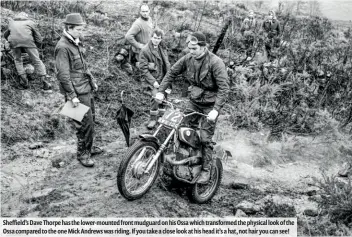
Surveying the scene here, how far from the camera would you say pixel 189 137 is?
14.9ft

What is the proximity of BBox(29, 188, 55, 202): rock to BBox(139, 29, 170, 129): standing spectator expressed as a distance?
2351 millimetres

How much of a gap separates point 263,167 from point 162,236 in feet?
10.7

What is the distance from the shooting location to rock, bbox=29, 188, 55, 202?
439 cm

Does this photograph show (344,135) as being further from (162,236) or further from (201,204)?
(162,236)

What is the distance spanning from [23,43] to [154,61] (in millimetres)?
2830

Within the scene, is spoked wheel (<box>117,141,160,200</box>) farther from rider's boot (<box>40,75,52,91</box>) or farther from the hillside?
rider's boot (<box>40,75,52,91</box>)

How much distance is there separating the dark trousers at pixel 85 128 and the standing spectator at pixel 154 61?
1.31m

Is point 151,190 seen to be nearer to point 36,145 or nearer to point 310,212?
point 310,212

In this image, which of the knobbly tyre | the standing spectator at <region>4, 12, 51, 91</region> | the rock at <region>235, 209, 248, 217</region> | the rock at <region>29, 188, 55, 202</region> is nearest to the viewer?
the knobbly tyre

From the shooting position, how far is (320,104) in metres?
8.41

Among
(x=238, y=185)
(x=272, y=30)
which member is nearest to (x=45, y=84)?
(x=238, y=185)

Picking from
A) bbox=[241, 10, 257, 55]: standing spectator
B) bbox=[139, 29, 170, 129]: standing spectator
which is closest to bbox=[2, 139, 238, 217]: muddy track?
bbox=[139, 29, 170, 129]: standing spectator

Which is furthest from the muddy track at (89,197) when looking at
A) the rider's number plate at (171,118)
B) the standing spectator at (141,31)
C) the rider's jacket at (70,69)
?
the standing spectator at (141,31)

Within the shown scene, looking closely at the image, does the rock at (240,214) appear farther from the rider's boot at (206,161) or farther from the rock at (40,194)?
the rock at (40,194)
